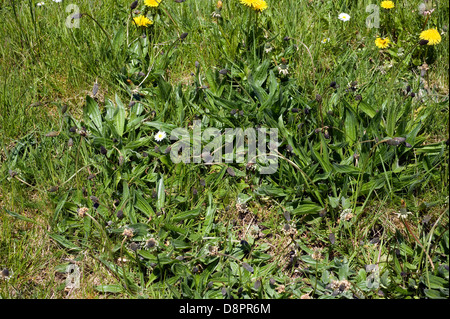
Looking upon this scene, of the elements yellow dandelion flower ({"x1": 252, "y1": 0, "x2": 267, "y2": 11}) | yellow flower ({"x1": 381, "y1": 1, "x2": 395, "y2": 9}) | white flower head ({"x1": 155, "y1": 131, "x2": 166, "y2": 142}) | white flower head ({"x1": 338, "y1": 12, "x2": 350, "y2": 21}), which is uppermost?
yellow flower ({"x1": 381, "y1": 1, "x2": 395, "y2": 9})

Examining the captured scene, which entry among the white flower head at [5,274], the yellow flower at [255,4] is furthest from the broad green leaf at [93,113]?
the yellow flower at [255,4]

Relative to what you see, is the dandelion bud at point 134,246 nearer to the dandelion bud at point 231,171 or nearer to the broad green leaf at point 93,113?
the dandelion bud at point 231,171

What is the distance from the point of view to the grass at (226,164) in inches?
98.3

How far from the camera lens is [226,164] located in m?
2.88

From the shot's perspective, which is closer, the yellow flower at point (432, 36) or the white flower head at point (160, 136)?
the white flower head at point (160, 136)

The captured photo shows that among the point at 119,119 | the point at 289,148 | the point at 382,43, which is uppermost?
the point at 382,43

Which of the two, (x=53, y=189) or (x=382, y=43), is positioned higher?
(x=382, y=43)

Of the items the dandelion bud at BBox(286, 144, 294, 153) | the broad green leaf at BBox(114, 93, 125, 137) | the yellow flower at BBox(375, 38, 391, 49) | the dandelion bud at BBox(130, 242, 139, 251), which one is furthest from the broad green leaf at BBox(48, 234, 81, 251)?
the yellow flower at BBox(375, 38, 391, 49)

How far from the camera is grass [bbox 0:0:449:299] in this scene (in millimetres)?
2498

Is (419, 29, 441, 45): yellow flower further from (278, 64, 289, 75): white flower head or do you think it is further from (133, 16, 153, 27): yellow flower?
(133, 16, 153, 27): yellow flower

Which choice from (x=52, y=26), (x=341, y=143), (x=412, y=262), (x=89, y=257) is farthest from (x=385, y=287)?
(x=52, y=26)

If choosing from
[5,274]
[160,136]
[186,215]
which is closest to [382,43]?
[160,136]

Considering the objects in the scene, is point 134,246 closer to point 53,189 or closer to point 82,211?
point 82,211

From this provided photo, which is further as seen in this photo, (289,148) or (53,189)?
(289,148)
